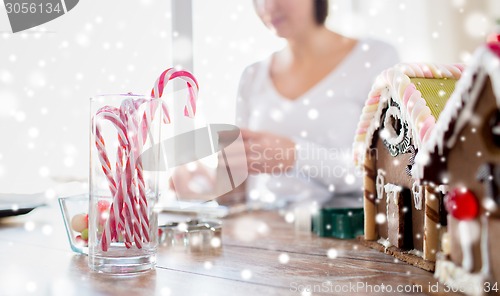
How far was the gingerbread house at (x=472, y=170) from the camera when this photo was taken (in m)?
0.63

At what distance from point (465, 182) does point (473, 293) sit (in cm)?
15

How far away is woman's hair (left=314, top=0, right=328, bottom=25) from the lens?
2.54m

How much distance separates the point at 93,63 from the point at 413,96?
1.82 metres

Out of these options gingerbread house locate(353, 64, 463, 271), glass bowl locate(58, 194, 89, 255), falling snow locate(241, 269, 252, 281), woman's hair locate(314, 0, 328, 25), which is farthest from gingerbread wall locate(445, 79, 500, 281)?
woman's hair locate(314, 0, 328, 25)

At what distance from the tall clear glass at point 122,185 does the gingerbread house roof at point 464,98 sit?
47 centimetres

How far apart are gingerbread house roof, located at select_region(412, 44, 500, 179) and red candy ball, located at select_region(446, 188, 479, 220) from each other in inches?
2.5

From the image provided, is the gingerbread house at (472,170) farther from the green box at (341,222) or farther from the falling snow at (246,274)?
the green box at (341,222)

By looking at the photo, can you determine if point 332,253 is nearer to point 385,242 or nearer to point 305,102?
point 385,242

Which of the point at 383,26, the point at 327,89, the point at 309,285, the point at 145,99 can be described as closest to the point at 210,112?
the point at 327,89

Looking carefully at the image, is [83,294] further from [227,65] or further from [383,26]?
[383,26]

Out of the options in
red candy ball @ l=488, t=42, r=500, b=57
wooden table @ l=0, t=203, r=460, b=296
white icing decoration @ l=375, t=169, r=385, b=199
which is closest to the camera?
red candy ball @ l=488, t=42, r=500, b=57

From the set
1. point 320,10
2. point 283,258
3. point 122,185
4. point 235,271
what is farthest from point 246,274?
point 320,10

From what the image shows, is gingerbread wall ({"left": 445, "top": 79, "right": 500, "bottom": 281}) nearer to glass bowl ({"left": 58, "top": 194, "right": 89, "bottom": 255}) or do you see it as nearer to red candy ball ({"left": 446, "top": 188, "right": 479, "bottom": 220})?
red candy ball ({"left": 446, "top": 188, "right": 479, "bottom": 220})

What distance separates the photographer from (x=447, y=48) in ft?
10.3
